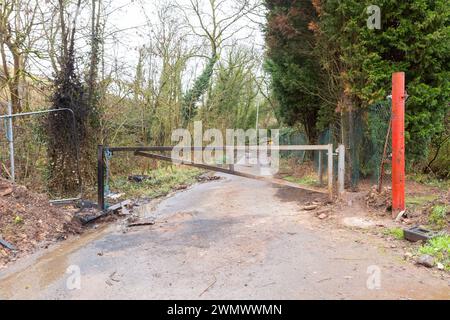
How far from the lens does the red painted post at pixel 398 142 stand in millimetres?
5148

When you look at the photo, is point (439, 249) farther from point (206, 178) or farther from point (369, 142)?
point (206, 178)

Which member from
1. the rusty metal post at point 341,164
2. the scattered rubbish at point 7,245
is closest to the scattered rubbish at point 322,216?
the rusty metal post at point 341,164

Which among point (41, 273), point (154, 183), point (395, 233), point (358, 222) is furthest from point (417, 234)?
point (154, 183)

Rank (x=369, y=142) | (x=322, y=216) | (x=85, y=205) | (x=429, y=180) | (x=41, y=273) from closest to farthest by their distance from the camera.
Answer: (x=41, y=273) < (x=322, y=216) < (x=85, y=205) < (x=369, y=142) < (x=429, y=180)

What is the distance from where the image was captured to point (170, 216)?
624 centimetres

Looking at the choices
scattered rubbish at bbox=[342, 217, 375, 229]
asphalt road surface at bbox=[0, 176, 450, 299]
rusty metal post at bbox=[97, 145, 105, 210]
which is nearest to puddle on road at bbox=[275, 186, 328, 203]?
scattered rubbish at bbox=[342, 217, 375, 229]

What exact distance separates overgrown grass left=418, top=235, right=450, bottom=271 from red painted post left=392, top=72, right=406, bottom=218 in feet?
3.98

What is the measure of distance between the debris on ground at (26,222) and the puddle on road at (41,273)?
1.11ft

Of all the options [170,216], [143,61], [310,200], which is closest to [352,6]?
[310,200]

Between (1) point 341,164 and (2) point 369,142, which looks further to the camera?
(2) point 369,142

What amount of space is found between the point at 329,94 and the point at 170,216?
213 inches

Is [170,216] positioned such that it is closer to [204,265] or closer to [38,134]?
[204,265]

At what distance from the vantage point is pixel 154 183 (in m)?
9.95

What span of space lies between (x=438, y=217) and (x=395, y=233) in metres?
0.63
